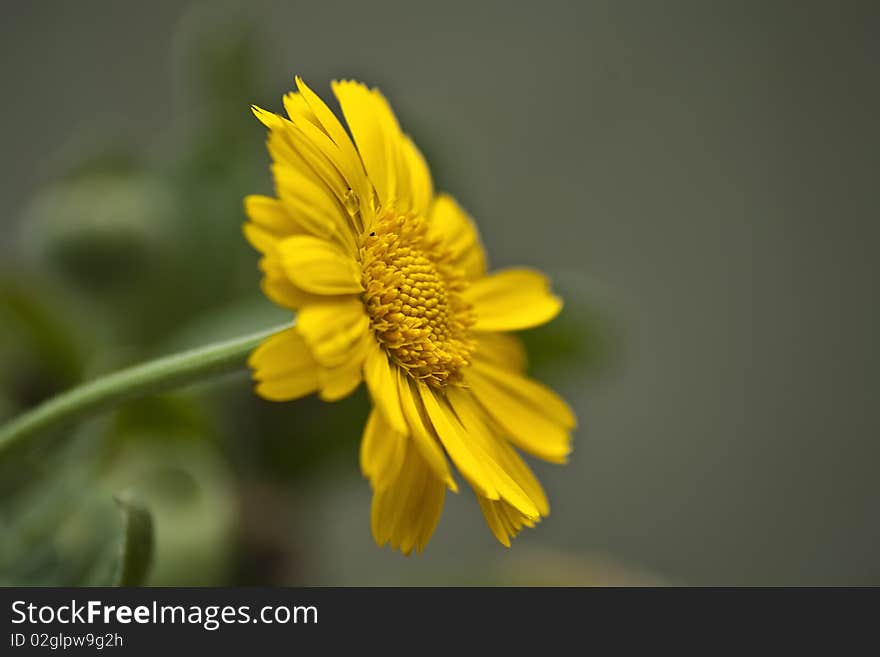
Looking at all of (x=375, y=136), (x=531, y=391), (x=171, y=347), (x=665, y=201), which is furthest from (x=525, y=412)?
(x=665, y=201)

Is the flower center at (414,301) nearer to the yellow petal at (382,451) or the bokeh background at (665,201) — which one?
the yellow petal at (382,451)

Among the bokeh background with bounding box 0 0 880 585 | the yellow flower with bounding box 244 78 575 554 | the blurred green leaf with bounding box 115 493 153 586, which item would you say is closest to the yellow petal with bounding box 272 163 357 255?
the yellow flower with bounding box 244 78 575 554

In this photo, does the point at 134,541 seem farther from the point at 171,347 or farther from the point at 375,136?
the point at 171,347

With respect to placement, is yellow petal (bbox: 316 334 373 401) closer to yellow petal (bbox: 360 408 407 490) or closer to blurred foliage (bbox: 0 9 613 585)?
yellow petal (bbox: 360 408 407 490)

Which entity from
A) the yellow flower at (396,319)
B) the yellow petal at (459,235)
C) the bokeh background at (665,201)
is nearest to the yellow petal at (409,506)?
the yellow flower at (396,319)

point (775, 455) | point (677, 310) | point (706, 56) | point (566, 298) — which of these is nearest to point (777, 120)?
point (706, 56)

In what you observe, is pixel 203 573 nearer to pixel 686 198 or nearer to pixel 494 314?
pixel 494 314
